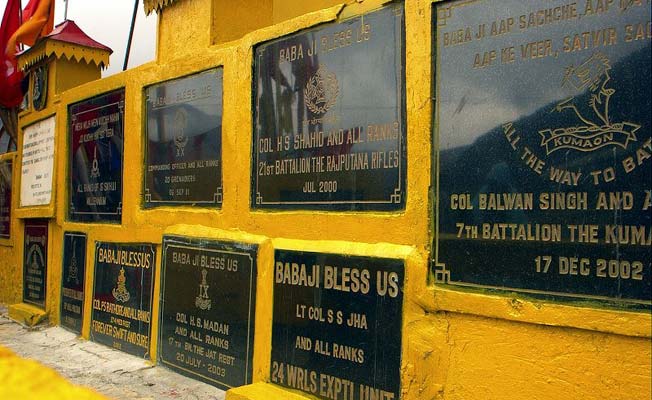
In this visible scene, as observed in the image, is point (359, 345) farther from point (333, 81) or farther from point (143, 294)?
point (143, 294)

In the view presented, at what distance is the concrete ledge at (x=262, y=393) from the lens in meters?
3.49

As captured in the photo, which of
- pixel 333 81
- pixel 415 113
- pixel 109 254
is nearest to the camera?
pixel 415 113

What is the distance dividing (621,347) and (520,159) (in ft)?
2.68

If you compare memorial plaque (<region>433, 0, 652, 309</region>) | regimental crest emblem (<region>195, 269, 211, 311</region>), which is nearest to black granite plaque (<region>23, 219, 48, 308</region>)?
regimental crest emblem (<region>195, 269, 211, 311</region>)

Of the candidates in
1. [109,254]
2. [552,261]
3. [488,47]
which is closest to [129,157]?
[109,254]

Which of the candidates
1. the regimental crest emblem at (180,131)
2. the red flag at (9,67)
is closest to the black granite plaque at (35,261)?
the red flag at (9,67)

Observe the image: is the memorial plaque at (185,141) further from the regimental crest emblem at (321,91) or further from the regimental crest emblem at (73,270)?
the regimental crest emblem at (73,270)

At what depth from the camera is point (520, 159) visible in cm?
260

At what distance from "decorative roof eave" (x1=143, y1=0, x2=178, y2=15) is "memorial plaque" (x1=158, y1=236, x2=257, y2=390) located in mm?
1961

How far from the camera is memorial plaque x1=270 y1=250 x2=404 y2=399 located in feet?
10.1

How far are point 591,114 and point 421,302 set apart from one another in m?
1.12

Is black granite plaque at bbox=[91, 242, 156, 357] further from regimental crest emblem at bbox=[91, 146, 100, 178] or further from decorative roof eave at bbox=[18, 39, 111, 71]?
decorative roof eave at bbox=[18, 39, 111, 71]

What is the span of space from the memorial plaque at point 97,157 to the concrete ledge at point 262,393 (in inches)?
92.6

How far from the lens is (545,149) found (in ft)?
8.30
